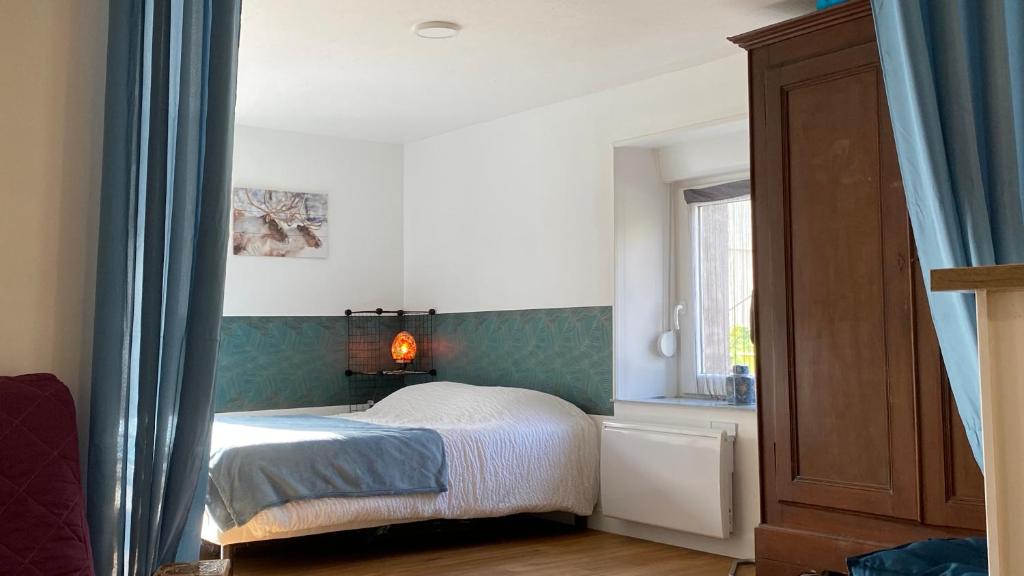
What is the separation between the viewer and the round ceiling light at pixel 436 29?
427cm

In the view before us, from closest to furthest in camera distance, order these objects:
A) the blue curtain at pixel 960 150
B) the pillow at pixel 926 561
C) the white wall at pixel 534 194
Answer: the pillow at pixel 926 561, the blue curtain at pixel 960 150, the white wall at pixel 534 194

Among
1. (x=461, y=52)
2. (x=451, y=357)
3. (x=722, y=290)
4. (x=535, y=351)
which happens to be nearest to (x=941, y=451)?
(x=722, y=290)

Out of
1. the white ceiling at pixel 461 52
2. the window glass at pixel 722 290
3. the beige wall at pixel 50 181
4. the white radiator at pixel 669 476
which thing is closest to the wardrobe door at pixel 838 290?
the white ceiling at pixel 461 52

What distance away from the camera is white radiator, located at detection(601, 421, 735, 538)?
15.2 ft

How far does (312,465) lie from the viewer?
436cm

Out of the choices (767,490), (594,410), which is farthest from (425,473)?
(767,490)

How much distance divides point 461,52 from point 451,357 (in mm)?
2344

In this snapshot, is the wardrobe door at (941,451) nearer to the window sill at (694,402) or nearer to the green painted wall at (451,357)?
the window sill at (694,402)

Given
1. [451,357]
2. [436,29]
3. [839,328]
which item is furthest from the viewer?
[451,357]

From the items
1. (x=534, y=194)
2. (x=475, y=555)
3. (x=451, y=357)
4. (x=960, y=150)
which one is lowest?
(x=475, y=555)

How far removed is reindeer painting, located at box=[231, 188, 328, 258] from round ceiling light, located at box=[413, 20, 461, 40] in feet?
7.28

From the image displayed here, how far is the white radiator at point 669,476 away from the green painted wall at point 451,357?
1.09 ft

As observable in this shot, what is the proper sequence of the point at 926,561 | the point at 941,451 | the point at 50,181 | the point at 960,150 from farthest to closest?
the point at 941,451, the point at 960,150, the point at 50,181, the point at 926,561

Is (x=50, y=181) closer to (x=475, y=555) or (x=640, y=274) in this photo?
(x=475, y=555)
